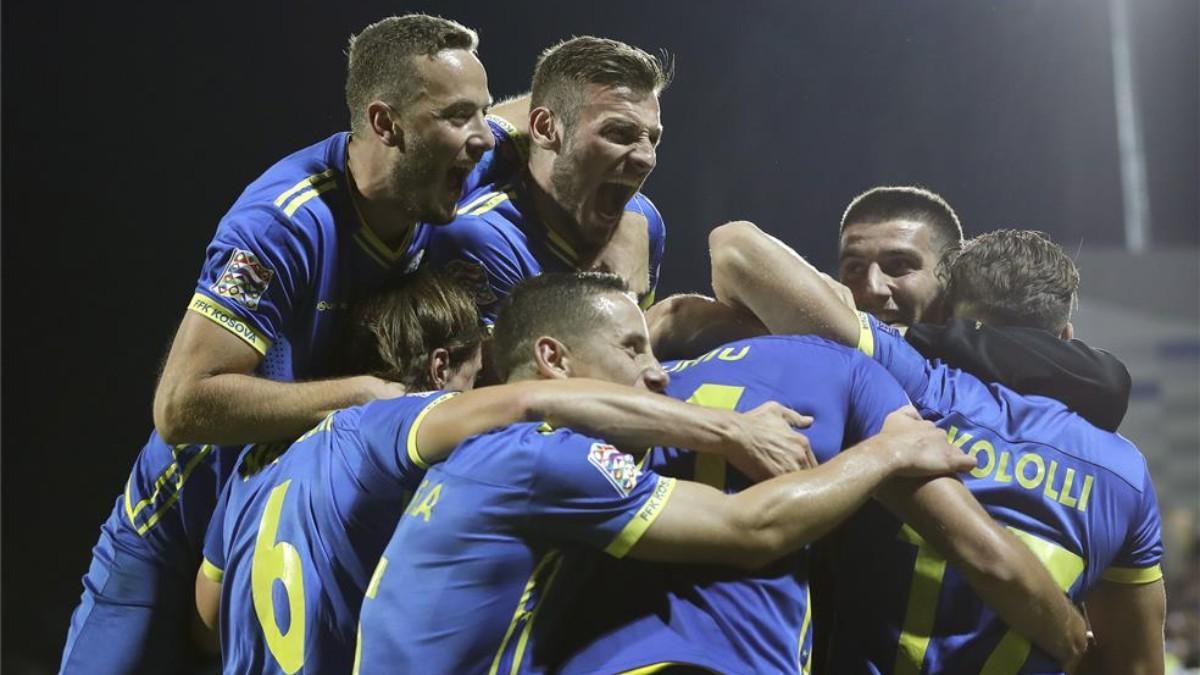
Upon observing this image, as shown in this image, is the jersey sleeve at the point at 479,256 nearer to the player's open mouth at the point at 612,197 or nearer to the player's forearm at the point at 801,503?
the player's open mouth at the point at 612,197

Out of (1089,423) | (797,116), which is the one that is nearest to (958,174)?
(797,116)

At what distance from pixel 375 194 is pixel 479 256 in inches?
9.8

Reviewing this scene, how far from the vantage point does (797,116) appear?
409 cm

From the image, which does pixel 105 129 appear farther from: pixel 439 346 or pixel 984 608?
pixel 984 608

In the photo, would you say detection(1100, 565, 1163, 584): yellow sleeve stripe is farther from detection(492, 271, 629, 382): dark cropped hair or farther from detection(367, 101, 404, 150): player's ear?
detection(367, 101, 404, 150): player's ear

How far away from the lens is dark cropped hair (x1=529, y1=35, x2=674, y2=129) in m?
2.73

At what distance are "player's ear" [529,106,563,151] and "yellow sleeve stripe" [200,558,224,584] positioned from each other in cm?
111

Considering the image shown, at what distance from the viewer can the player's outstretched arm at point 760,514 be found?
183 cm

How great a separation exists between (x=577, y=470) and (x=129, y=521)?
143cm

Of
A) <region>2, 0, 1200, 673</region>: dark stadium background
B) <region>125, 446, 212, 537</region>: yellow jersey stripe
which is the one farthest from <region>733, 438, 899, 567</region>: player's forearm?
<region>2, 0, 1200, 673</region>: dark stadium background

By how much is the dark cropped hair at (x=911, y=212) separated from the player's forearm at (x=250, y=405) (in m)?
1.25

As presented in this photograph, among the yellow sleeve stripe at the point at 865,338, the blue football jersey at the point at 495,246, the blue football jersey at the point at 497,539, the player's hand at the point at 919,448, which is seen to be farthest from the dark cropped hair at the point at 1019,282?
the blue football jersey at the point at 497,539

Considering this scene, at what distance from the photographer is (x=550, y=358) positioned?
2119 mm

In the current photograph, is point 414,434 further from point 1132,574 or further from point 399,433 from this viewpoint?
point 1132,574
